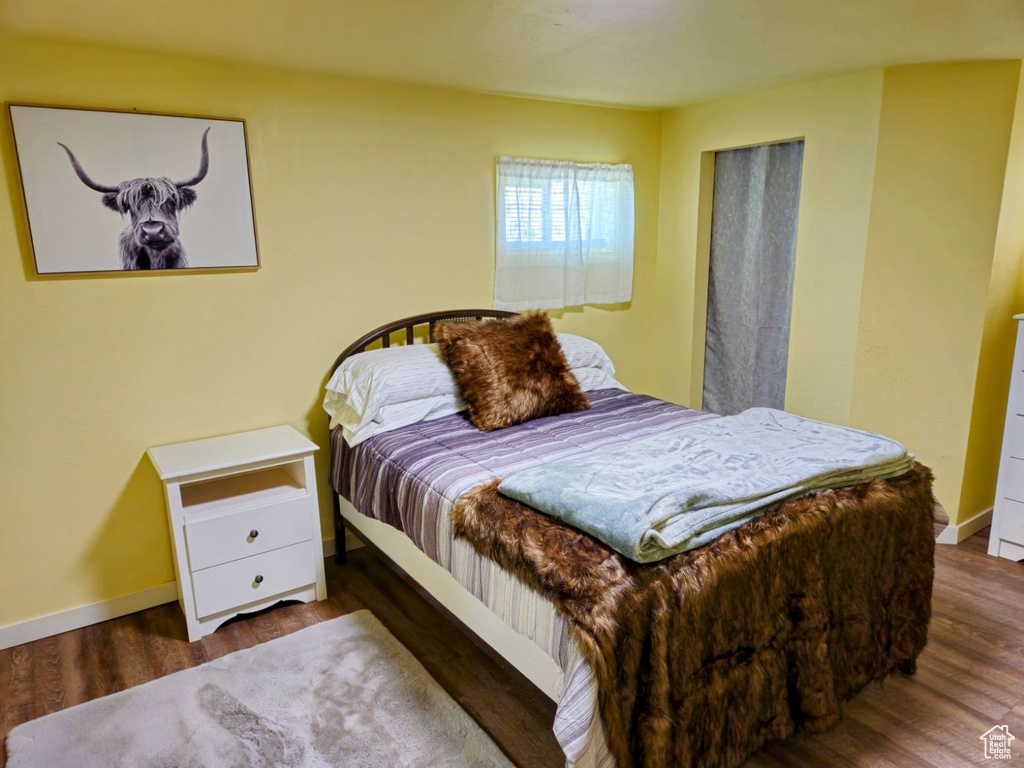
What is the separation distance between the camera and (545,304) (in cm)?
372

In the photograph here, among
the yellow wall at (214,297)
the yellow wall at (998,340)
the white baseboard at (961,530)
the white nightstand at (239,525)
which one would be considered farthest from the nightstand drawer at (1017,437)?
the white nightstand at (239,525)

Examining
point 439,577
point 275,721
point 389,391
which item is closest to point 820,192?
point 389,391

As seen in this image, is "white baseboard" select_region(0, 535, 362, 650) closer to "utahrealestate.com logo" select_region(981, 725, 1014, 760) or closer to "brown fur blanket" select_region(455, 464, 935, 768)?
"brown fur blanket" select_region(455, 464, 935, 768)

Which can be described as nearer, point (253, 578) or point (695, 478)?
point (695, 478)

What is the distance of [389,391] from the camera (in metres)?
2.78

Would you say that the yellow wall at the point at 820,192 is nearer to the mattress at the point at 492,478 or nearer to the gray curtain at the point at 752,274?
the gray curtain at the point at 752,274

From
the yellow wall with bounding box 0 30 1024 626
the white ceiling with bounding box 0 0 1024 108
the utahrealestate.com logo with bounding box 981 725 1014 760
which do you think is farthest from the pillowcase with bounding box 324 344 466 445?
the utahrealestate.com logo with bounding box 981 725 1014 760

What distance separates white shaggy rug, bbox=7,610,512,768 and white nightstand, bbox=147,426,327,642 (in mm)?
277

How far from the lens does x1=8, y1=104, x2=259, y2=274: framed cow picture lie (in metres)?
2.36

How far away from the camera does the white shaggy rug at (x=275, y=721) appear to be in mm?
1964

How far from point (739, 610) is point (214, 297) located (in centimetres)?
226

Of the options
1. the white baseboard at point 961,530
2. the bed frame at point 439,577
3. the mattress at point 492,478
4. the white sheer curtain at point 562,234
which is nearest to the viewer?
the mattress at point 492,478

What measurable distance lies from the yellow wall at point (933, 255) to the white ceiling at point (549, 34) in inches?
7.6

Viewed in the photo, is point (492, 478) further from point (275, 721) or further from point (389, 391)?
point (275, 721)
